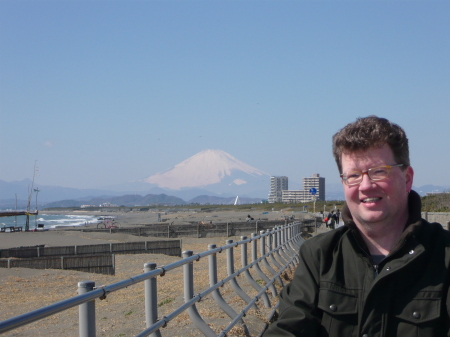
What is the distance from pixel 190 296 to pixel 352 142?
3136mm

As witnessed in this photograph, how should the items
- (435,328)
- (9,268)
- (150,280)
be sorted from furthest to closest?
(9,268) < (150,280) < (435,328)

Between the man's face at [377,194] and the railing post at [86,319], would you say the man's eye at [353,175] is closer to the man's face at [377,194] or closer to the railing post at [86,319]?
the man's face at [377,194]

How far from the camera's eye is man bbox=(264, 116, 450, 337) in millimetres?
2854

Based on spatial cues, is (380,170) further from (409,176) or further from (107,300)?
(107,300)

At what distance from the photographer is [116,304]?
39.5 feet

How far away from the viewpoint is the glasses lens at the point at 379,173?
3.07 metres

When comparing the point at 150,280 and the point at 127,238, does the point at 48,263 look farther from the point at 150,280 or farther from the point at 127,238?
the point at 127,238

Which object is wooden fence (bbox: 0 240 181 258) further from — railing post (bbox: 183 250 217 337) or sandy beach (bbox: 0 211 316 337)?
railing post (bbox: 183 250 217 337)

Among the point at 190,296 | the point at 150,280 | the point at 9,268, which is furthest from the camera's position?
the point at 9,268

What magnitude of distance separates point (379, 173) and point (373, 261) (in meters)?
0.45

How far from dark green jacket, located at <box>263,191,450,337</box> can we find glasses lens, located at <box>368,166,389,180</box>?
0.25 meters

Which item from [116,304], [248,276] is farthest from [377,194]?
[116,304]

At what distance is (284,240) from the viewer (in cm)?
1748

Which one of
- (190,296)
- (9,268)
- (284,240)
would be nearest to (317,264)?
(190,296)
